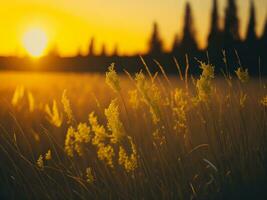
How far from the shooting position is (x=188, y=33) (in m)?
43.8

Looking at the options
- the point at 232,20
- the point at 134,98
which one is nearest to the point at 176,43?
the point at 232,20

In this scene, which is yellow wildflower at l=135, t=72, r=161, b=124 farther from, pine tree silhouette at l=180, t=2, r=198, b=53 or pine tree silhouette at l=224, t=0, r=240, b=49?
pine tree silhouette at l=180, t=2, r=198, b=53

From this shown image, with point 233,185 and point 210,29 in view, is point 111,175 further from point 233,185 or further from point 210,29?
point 210,29

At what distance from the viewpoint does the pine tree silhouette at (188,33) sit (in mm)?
40875

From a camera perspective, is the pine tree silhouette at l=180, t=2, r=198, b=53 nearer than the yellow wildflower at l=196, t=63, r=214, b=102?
No

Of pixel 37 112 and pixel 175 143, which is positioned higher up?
pixel 175 143

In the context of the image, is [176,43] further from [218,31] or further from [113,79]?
[113,79]

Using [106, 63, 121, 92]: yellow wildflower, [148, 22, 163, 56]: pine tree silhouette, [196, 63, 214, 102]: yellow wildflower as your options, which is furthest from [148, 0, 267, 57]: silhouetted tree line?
[106, 63, 121, 92]: yellow wildflower

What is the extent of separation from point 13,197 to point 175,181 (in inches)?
42.5

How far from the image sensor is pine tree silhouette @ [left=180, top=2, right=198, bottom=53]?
134 feet

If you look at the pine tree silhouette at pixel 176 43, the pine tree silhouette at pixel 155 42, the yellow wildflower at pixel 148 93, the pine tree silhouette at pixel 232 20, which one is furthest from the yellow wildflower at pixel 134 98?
the pine tree silhouette at pixel 155 42

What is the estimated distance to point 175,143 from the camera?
7.67 ft

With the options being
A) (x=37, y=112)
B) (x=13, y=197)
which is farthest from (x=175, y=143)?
(x=37, y=112)

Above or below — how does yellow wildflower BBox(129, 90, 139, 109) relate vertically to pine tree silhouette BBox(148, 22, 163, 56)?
above
